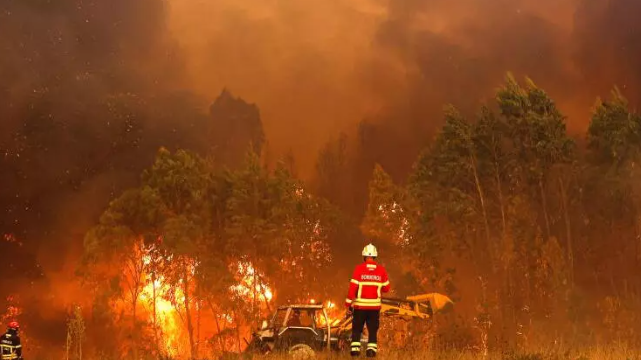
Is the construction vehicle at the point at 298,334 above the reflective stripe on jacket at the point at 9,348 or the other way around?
above

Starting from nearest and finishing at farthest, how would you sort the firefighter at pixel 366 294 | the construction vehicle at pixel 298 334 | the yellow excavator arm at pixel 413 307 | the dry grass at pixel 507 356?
the dry grass at pixel 507 356, the firefighter at pixel 366 294, the construction vehicle at pixel 298 334, the yellow excavator arm at pixel 413 307

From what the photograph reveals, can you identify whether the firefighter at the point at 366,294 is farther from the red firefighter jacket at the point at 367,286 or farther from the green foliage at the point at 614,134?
the green foliage at the point at 614,134

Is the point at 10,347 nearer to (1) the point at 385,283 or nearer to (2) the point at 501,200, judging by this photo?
(1) the point at 385,283

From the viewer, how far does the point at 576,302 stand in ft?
114

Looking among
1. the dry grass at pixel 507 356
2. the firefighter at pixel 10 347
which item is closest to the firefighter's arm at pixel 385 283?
the dry grass at pixel 507 356

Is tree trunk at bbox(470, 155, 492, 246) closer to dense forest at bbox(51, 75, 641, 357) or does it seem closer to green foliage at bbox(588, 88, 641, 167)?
dense forest at bbox(51, 75, 641, 357)

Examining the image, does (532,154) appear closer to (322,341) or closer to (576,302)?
(576,302)

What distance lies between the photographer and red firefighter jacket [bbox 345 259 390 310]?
522 inches

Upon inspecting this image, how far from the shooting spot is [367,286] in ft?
43.8

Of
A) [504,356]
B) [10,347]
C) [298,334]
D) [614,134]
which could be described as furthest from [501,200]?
Answer: [10,347]

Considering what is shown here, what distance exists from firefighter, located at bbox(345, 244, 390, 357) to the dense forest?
24.3 m

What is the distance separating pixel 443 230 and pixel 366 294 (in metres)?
→ 30.1

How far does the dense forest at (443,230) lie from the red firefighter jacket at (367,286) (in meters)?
24.4

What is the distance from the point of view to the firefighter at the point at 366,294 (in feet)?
43.4
